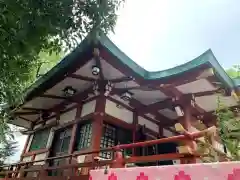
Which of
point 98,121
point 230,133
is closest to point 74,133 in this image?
point 98,121

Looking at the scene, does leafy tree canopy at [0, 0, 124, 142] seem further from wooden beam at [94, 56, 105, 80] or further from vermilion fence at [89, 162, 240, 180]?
vermilion fence at [89, 162, 240, 180]

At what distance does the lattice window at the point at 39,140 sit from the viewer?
31.8 feet

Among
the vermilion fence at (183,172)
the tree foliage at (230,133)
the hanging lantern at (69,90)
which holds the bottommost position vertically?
the vermilion fence at (183,172)

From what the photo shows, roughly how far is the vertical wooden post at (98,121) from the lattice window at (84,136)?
424 mm

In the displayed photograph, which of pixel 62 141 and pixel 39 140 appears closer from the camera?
pixel 62 141

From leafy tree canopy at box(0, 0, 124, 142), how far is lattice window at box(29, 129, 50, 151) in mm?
4959

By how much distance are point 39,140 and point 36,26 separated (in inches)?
309

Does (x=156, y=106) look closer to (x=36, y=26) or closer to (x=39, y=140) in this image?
(x=36, y=26)

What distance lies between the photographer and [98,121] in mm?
6941

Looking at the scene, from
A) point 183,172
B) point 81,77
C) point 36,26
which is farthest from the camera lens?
point 81,77

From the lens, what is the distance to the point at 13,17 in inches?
128

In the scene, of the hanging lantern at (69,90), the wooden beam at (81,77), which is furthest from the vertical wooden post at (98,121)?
the hanging lantern at (69,90)

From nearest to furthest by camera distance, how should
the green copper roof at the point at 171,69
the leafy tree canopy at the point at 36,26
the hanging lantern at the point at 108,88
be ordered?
1. the leafy tree canopy at the point at 36,26
2. the green copper roof at the point at 171,69
3. the hanging lantern at the point at 108,88

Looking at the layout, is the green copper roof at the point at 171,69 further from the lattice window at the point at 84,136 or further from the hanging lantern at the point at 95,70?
the lattice window at the point at 84,136
